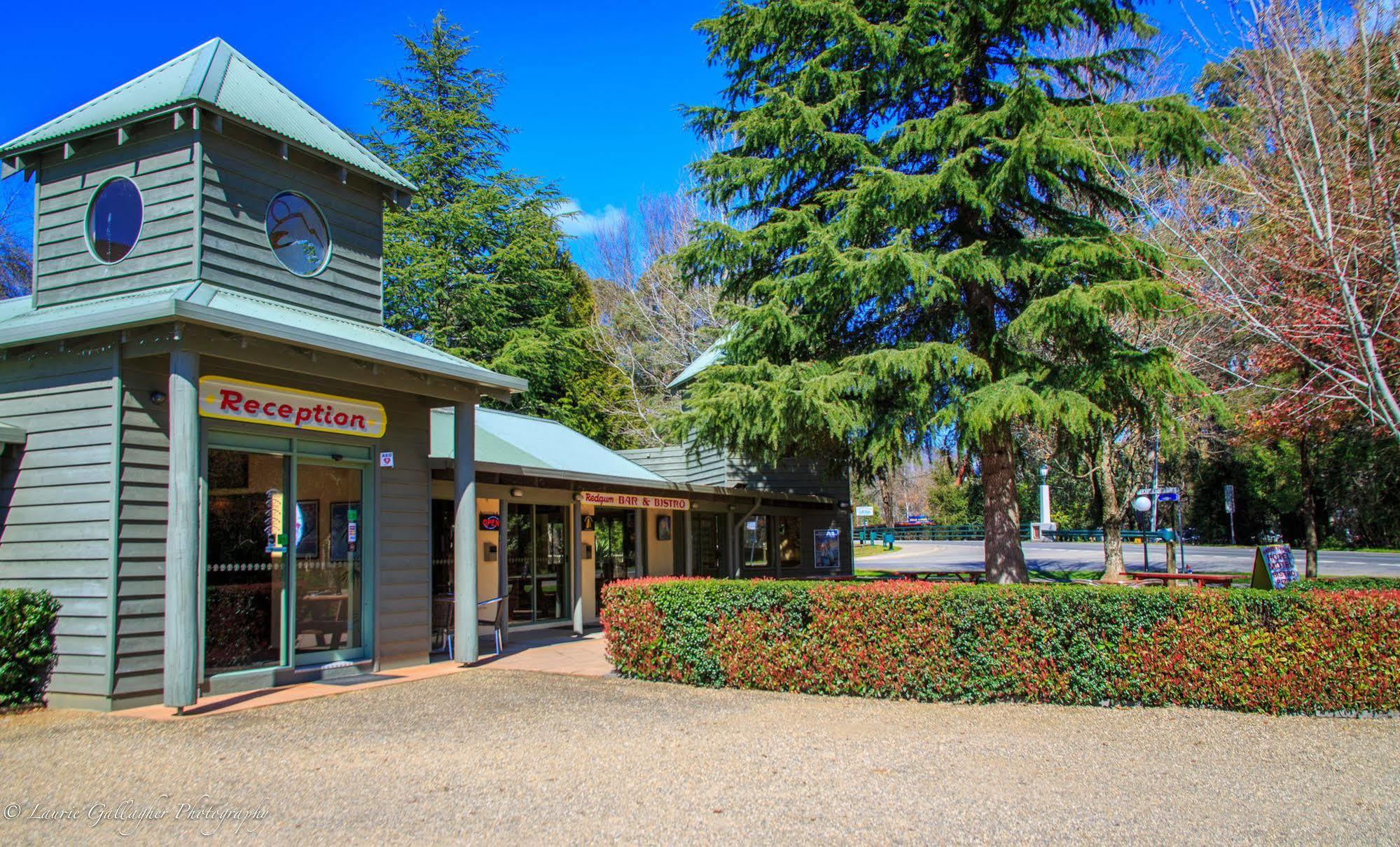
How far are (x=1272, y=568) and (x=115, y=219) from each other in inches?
538

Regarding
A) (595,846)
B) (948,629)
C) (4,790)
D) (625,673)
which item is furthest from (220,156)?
(948,629)

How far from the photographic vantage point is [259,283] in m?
9.30

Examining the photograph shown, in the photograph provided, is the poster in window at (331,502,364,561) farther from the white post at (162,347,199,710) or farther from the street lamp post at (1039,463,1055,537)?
the street lamp post at (1039,463,1055,537)

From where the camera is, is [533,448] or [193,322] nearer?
[193,322]

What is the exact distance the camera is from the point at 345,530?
969cm

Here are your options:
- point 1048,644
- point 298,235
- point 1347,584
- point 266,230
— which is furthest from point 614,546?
point 1347,584

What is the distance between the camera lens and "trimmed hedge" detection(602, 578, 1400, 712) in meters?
7.66

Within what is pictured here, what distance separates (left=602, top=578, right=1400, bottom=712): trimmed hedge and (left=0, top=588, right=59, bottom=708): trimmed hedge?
5.56 m

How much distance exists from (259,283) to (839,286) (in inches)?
275

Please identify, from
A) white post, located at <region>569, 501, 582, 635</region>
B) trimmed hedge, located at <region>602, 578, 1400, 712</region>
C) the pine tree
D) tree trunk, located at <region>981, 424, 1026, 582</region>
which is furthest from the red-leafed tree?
white post, located at <region>569, 501, 582, 635</region>

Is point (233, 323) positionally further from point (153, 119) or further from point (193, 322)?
point (153, 119)

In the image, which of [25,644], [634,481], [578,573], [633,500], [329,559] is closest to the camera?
[25,644]

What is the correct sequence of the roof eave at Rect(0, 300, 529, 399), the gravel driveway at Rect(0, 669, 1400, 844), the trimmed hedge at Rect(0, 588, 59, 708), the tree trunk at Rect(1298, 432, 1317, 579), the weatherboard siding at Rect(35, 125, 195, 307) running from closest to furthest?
the gravel driveway at Rect(0, 669, 1400, 844) → the roof eave at Rect(0, 300, 529, 399) → the trimmed hedge at Rect(0, 588, 59, 708) → the weatherboard siding at Rect(35, 125, 195, 307) → the tree trunk at Rect(1298, 432, 1317, 579)

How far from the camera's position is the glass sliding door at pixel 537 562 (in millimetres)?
13766
